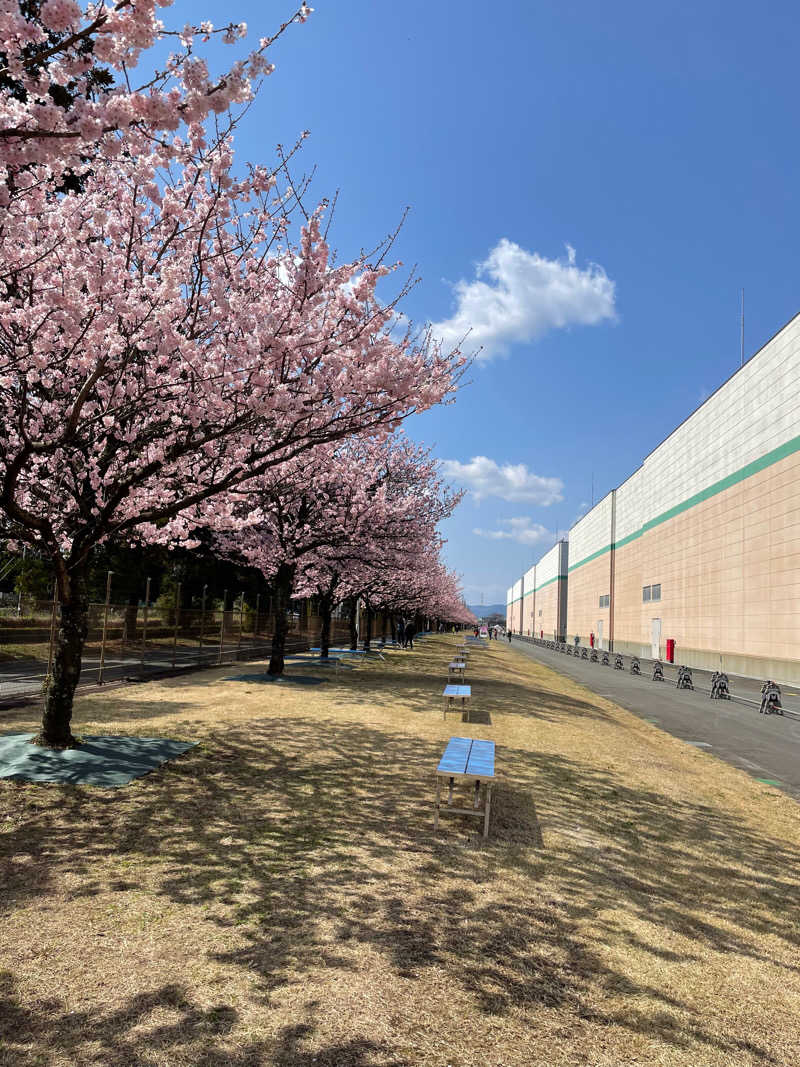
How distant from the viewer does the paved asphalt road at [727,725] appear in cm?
1170

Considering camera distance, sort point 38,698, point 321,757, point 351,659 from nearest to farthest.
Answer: point 321,757 → point 38,698 → point 351,659

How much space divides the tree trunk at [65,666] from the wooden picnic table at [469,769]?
4.56 m

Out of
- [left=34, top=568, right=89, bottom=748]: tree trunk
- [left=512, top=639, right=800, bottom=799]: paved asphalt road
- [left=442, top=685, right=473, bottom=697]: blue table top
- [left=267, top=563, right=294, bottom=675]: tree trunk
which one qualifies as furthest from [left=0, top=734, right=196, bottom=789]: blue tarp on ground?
A: [left=267, top=563, right=294, bottom=675]: tree trunk

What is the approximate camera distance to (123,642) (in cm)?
1759

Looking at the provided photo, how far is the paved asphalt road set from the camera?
38.4 ft

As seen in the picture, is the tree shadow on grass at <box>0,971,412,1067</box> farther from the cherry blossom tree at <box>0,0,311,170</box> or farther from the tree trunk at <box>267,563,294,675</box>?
the tree trunk at <box>267,563,294,675</box>

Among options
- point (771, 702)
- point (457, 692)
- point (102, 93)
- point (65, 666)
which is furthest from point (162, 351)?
point (771, 702)

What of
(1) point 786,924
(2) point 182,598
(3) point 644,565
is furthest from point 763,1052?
(3) point 644,565

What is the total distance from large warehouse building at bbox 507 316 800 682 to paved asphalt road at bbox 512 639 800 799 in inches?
229

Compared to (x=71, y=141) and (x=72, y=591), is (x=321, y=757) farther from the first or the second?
(x=71, y=141)

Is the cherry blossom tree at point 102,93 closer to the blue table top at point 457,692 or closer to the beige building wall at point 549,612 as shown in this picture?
the blue table top at point 457,692

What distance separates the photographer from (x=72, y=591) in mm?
7977

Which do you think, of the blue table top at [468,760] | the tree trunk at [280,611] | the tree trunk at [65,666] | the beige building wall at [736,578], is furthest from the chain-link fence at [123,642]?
the beige building wall at [736,578]

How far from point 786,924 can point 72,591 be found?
801 cm
